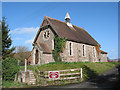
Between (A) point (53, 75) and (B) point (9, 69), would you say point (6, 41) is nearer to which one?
(B) point (9, 69)

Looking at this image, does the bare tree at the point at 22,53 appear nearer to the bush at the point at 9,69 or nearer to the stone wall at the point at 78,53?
the stone wall at the point at 78,53

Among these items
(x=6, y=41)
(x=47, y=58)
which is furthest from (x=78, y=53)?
(x=6, y=41)

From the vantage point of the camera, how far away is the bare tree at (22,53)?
35513mm

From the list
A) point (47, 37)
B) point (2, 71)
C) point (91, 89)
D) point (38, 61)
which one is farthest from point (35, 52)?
point (91, 89)

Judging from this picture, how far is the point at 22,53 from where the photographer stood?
37.6 metres

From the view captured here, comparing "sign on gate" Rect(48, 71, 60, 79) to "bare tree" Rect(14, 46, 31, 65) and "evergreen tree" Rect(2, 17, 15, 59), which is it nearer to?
"evergreen tree" Rect(2, 17, 15, 59)

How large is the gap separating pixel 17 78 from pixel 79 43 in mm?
17237

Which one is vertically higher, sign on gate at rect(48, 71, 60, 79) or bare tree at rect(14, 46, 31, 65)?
bare tree at rect(14, 46, 31, 65)

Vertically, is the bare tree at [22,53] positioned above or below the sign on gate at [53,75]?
above

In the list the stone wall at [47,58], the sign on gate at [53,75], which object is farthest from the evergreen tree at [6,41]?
the sign on gate at [53,75]

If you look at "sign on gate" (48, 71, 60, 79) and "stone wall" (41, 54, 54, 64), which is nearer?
"sign on gate" (48, 71, 60, 79)

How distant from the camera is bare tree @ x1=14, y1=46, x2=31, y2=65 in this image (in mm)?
35513

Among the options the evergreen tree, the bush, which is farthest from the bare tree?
the bush

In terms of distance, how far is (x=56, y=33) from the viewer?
2477 cm
